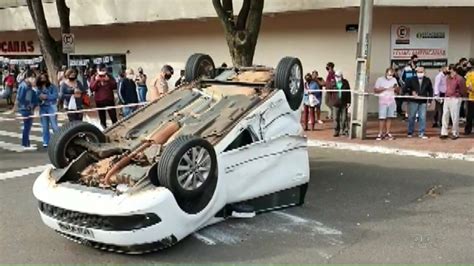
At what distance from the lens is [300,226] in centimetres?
643

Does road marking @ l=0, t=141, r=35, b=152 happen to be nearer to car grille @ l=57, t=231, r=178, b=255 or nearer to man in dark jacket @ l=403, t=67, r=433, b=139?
car grille @ l=57, t=231, r=178, b=255

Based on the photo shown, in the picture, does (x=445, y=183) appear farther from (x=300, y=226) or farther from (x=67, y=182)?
(x=67, y=182)

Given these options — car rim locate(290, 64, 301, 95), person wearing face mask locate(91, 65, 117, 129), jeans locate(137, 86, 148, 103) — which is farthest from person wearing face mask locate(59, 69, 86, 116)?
car rim locate(290, 64, 301, 95)

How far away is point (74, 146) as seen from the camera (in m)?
6.39

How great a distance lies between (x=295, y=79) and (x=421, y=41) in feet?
34.5

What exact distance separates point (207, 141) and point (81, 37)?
2137 centimetres

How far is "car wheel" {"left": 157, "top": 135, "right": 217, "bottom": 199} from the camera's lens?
210 inches

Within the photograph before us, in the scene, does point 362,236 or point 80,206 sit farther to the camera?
point 362,236

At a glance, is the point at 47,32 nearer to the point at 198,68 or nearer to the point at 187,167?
the point at 198,68

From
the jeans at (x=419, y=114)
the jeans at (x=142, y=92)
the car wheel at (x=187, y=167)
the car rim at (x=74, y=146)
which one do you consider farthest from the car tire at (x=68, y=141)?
the jeans at (x=142, y=92)

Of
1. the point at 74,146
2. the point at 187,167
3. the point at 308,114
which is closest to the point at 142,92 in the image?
the point at 308,114

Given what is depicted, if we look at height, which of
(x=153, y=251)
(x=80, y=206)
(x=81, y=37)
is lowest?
(x=153, y=251)

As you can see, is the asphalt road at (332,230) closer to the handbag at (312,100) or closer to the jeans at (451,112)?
the jeans at (451,112)

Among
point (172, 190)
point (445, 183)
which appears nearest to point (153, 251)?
point (172, 190)
